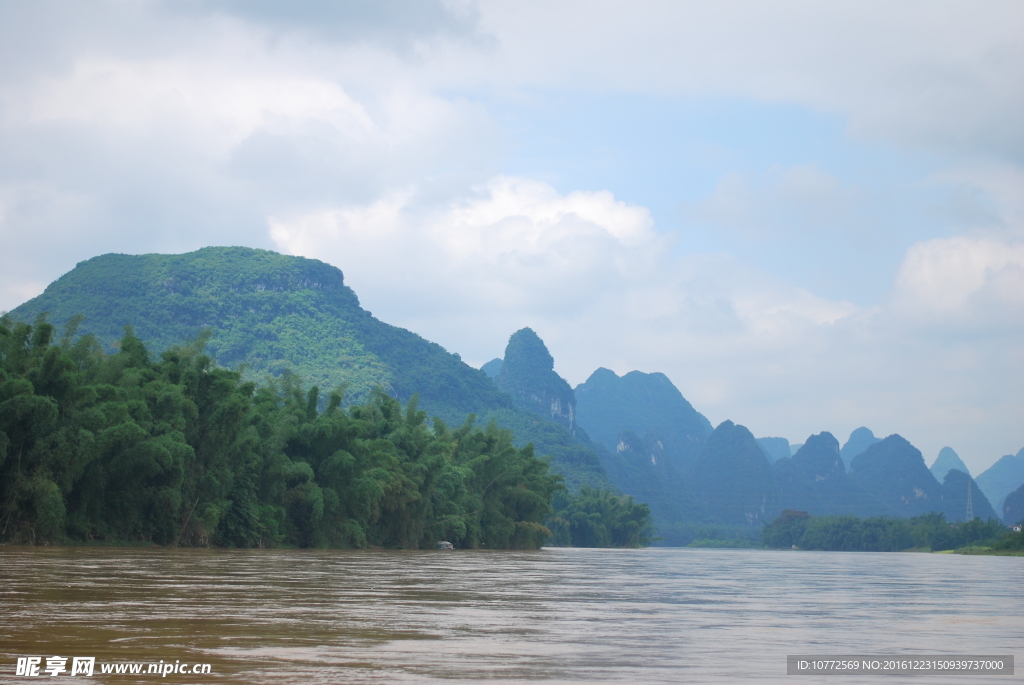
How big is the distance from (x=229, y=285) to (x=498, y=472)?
8083cm

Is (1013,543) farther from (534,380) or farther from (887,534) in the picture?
(534,380)

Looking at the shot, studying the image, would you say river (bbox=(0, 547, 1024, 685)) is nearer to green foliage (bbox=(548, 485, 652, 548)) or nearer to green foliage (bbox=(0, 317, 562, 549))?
green foliage (bbox=(0, 317, 562, 549))

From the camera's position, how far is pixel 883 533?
116 metres

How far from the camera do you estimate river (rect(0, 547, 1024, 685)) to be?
6.70 meters

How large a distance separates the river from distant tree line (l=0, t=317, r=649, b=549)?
26.2 ft

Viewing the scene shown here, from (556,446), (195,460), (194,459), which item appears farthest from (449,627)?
(556,446)

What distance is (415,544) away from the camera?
46.9m

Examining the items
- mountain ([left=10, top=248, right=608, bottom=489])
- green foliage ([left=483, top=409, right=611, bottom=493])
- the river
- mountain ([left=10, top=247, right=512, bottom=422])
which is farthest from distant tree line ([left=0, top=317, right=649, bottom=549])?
green foliage ([left=483, top=409, right=611, bottom=493])

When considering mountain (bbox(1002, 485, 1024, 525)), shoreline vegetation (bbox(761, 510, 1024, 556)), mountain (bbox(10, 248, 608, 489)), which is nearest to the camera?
shoreline vegetation (bbox(761, 510, 1024, 556))

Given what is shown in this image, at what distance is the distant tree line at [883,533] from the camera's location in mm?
103500

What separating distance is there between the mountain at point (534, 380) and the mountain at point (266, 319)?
139ft

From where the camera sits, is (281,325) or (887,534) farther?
(281,325)

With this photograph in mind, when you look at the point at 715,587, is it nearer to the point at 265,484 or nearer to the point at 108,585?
the point at 108,585

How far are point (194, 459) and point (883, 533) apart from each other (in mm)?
102579
